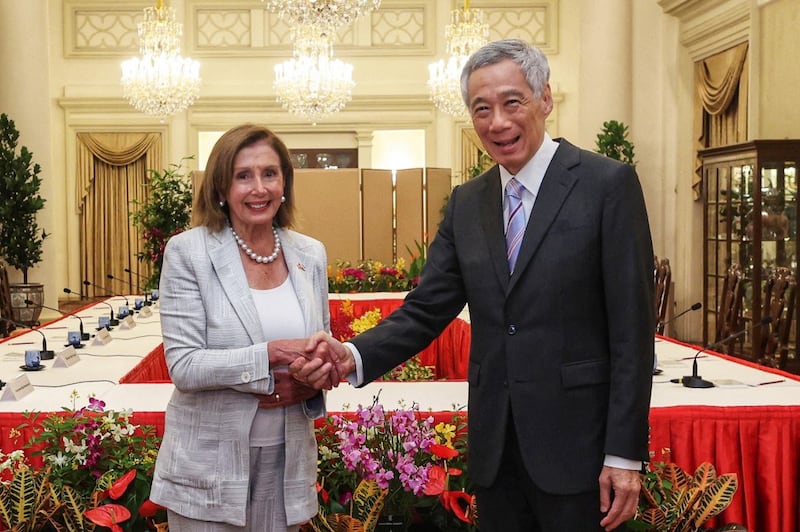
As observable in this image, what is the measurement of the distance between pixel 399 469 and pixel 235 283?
2.76 ft

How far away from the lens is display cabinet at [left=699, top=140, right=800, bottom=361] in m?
7.55

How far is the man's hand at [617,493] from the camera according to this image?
189 centimetres

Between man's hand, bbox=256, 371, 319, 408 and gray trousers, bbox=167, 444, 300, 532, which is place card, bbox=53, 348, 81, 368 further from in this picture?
man's hand, bbox=256, 371, 319, 408

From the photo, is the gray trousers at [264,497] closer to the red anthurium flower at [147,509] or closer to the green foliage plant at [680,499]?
the red anthurium flower at [147,509]

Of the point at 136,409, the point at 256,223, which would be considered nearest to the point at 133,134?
the point at 136,409

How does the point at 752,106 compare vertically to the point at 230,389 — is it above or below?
above

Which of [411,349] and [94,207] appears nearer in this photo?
[411,349]

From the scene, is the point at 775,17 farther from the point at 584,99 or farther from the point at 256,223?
the point at 256,223

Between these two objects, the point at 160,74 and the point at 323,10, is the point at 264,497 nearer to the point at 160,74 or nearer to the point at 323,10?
the point at 323,10

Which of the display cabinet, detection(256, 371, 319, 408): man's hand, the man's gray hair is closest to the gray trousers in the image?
detection(256, 371, 319, 408): man's hand

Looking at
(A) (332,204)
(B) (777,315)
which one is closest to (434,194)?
(A) (332,204)

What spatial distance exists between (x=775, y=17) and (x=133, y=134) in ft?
31.5

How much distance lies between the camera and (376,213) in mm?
11195

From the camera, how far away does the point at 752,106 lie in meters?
8.84
